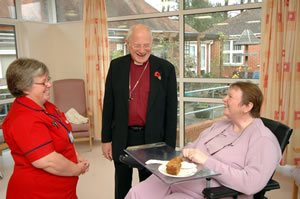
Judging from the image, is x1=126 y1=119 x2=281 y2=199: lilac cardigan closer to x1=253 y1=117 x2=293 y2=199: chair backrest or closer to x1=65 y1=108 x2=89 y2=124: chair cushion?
x1=253 y1=117 x2=293 y2=199: chair backrest

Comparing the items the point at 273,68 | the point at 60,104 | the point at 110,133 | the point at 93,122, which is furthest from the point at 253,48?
the point at 60,104

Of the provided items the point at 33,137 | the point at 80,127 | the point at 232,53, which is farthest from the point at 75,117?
the point at 33,137

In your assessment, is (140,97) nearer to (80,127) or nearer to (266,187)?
(266,187)

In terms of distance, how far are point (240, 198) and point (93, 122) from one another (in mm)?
3552

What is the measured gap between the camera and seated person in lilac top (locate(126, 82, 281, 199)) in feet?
4.91

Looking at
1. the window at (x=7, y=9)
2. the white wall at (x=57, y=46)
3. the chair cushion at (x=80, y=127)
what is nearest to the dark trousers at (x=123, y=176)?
the chair cushion at (x=80, y=127)

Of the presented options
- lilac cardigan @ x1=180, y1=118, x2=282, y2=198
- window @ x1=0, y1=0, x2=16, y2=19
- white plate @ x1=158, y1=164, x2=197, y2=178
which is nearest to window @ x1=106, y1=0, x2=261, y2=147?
window @ x1=0, y1=0, x2=16, y2=19

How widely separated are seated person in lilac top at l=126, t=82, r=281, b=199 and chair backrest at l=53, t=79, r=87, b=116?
10.3 ft

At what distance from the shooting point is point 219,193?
4.71ft

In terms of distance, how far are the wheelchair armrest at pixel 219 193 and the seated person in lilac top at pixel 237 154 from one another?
0.03 meters

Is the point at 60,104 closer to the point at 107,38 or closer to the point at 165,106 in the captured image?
the point at 107,38

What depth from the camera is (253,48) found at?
11.5 feet

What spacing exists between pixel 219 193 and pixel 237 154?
0.32 m

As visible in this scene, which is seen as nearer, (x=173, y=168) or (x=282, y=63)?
(x=173, y=168)
